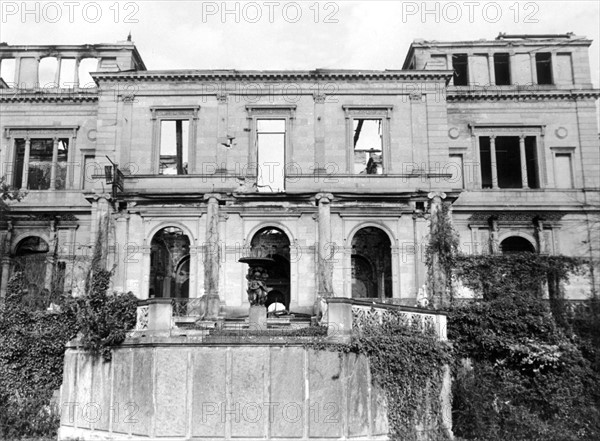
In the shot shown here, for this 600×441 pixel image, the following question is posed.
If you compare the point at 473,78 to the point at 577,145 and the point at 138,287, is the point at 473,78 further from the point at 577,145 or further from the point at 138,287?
the point at 138,287

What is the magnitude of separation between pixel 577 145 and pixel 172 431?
1040 inches

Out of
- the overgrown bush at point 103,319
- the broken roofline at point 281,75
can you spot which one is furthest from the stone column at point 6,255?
the overgrown bush at point 103,319

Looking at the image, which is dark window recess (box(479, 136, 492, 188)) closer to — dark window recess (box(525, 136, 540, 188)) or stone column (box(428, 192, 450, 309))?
dark window recess (box(525, 136, 540, 188))

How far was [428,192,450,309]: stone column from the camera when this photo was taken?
840 inches

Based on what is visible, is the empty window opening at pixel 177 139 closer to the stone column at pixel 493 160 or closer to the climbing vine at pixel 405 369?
the stone column at pixel 493 160

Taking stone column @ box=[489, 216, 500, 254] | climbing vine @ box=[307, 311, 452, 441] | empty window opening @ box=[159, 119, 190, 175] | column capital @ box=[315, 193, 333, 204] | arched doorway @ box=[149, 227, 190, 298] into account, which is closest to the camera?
climbing vine @ box=[307, 311, 452, 441]

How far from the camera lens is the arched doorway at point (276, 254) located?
28.7 meters

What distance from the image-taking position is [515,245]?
31234 mm

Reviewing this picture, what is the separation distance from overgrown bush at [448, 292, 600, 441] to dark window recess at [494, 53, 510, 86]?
18316 millimetres

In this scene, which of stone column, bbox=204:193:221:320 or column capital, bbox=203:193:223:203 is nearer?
stone column, bbox=204:193:221:320

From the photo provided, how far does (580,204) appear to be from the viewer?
30656 millimetres

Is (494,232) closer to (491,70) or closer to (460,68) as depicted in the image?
(491,70)

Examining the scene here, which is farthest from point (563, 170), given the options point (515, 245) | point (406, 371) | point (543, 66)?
point (406, 371)

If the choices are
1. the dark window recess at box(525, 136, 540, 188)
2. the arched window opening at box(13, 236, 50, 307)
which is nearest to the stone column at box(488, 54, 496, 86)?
the dark window recess at box(525, 136, 540, 188)
